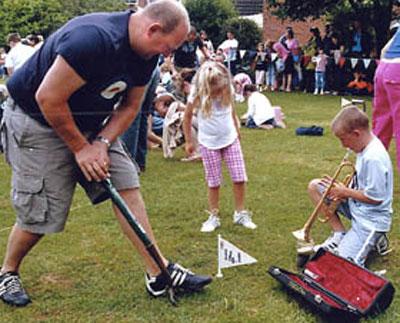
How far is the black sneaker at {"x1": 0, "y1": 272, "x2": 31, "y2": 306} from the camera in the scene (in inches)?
144

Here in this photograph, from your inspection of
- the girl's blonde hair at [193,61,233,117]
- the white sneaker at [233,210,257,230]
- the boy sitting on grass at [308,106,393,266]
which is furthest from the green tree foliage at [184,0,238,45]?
the boy sitting on grass at [308,106,393,266]

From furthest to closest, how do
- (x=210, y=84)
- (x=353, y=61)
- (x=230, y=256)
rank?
(x=353, y=61) < (x=210, y=84) < (x=230, y=256)

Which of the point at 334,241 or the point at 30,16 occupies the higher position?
the point at 334,241

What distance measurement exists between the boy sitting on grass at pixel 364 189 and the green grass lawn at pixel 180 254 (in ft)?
0.77

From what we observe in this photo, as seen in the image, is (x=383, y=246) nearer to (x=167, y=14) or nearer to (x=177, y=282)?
(x=177, y=282)

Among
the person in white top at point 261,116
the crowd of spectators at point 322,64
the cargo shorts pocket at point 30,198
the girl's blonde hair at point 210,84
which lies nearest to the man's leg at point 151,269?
the cargo shorts pocket at point 30,198

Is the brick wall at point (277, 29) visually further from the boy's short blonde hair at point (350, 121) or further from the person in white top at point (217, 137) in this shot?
the boy's short blonde hair at point (350, 121)

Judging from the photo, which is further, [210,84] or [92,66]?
[210,84]

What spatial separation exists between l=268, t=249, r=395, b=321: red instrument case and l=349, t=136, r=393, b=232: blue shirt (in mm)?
409

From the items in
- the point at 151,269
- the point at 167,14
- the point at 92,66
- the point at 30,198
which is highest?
the point at 167,14

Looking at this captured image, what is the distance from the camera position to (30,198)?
3475mm

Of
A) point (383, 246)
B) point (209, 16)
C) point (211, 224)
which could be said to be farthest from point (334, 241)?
point (209, 16)

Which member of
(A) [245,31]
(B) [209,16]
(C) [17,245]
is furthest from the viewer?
(B) [209,16]

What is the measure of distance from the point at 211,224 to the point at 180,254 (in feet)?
2.00
